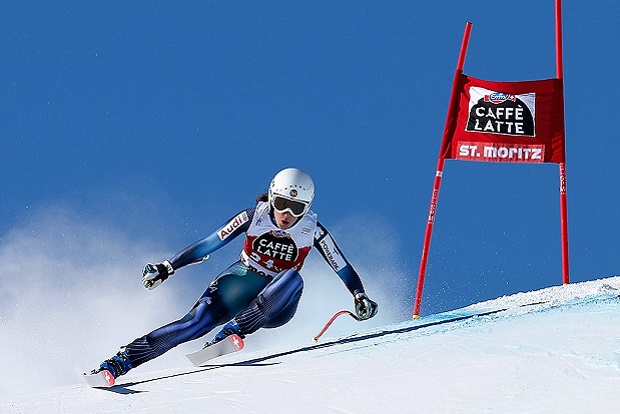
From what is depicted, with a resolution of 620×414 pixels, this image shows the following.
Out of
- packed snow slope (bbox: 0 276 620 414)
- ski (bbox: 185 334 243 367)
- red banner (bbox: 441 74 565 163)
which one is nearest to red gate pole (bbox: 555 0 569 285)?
red banner (bbox: 441 74 565 163)

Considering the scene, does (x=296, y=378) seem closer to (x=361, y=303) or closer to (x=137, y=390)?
(x=137, y=390)

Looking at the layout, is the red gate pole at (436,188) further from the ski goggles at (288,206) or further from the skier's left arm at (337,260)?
the ski goggles at (288,206)

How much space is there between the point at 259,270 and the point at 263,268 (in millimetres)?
37

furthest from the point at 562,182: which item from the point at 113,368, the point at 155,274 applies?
the point at 113,368

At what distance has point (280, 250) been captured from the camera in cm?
691

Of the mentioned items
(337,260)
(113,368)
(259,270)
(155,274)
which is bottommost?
(113,368)

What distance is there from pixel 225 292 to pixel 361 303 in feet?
3.58

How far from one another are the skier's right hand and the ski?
622 mm

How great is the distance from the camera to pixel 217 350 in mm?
6500

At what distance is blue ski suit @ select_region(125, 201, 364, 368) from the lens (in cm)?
667

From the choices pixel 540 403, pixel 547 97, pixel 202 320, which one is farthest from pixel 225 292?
pixel 547 97

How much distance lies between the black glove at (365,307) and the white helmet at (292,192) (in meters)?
0.84

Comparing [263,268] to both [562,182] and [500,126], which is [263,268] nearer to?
[500,126]

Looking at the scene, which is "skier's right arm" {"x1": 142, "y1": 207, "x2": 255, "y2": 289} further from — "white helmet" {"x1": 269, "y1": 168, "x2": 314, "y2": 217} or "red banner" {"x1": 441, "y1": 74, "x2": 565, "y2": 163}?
"red banner" {"x1": 441, "y1": 74, "x2": 565, "y2": 163}
